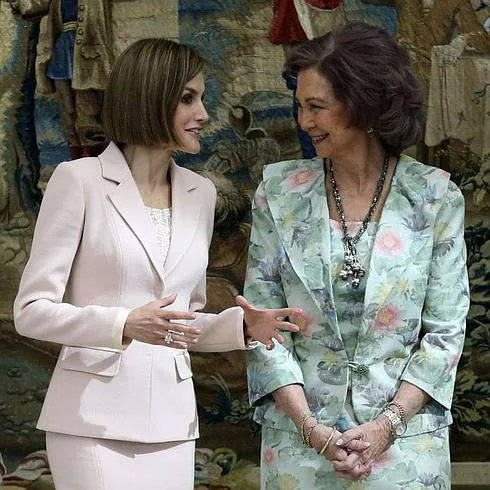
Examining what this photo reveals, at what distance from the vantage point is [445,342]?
3.67m

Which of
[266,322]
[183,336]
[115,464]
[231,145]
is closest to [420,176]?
[266,322]

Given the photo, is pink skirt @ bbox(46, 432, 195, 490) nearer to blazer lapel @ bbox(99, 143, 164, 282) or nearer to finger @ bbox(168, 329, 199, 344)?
finger @ bbox(168, 329, 199, 344)

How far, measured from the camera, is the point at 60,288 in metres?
3.56

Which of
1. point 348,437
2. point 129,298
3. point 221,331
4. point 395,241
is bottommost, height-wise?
point 348,437

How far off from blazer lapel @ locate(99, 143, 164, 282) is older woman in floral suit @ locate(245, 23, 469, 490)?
312 millimetres

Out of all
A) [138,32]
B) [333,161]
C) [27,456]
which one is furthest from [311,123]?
[27,456]

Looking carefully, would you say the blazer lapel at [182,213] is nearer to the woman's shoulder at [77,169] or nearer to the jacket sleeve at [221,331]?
the jacket sleeve at [221,331]

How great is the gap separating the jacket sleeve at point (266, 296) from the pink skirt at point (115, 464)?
303 mm

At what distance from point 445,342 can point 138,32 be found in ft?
7.11

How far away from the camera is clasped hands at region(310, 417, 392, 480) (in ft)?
11.5

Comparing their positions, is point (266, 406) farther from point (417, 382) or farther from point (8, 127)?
point (8, 127)

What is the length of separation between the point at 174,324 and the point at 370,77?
951 millimetres

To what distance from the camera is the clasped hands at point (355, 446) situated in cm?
352

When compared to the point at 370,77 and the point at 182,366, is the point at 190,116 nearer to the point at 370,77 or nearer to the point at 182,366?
the point at 370,77
